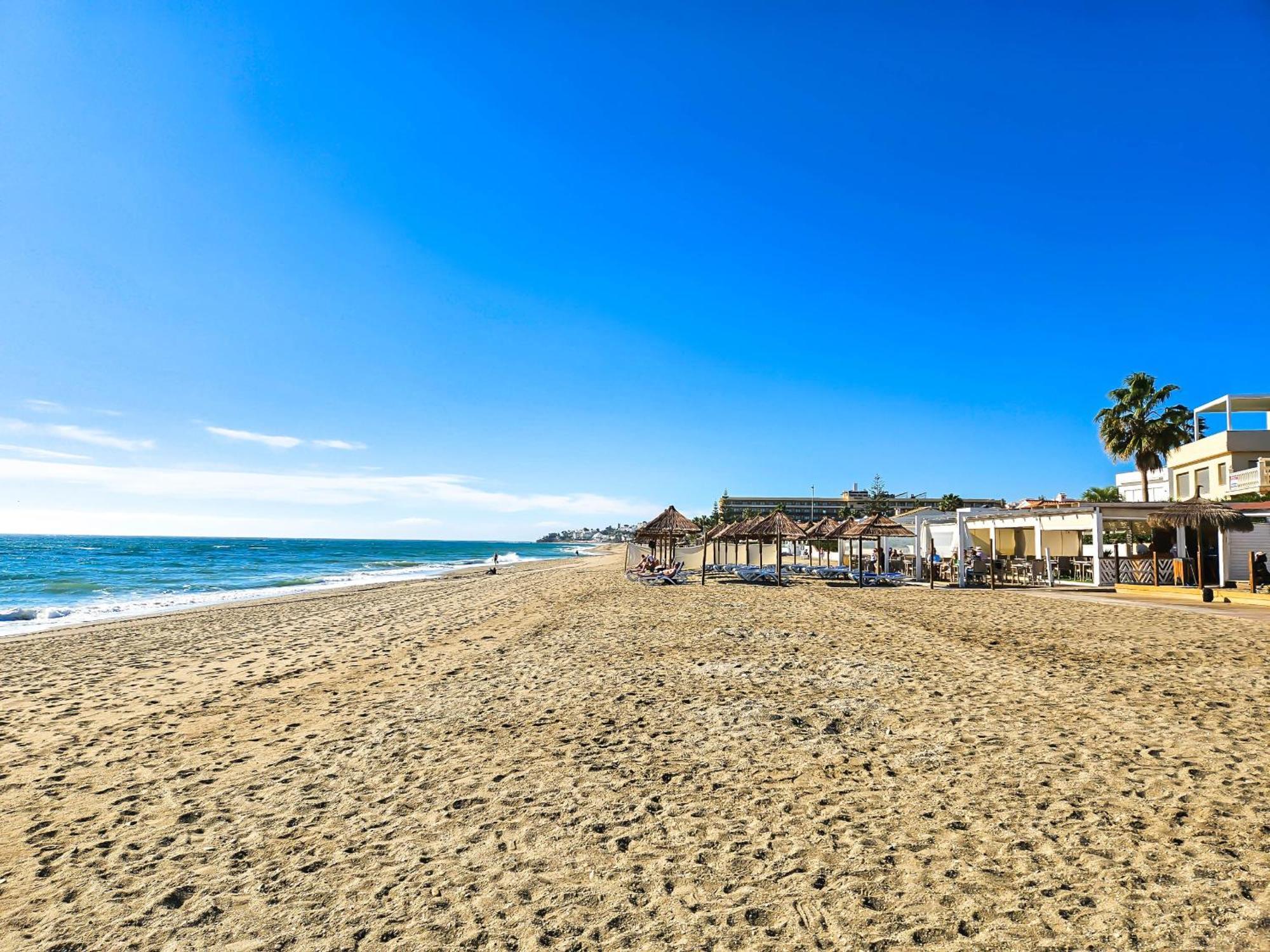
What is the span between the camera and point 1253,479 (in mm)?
21516

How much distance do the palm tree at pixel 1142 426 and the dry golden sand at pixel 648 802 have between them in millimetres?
18309

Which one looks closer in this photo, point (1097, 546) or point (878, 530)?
point (1097, 546)

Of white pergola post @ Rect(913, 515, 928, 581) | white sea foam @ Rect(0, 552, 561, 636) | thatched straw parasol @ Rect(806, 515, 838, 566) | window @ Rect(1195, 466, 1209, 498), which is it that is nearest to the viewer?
white sea foam @ Rect(0, 552, 561, 636)

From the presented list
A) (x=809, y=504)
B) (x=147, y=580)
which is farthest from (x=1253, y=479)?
(x=809, y=504)

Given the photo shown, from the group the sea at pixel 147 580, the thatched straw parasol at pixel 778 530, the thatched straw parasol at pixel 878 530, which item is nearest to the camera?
the sea at pixel 147 580

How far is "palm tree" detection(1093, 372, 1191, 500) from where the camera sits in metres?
24.0

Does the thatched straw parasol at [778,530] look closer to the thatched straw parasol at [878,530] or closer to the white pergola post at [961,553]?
the thatched straw parasol at [878,530]

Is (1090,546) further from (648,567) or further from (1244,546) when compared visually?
(648,567)

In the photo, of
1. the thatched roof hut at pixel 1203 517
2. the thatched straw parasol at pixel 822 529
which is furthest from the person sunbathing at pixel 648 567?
the thatched roof hut at pixel 1203 517

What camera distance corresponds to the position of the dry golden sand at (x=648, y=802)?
3.12m

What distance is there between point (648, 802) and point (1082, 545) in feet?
85.5

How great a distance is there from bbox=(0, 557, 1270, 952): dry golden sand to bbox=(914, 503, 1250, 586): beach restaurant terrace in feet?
35.1

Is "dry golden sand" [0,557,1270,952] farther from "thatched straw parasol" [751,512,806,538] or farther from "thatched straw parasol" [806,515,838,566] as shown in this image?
"thatched straw parasol" [806,515,838,566]

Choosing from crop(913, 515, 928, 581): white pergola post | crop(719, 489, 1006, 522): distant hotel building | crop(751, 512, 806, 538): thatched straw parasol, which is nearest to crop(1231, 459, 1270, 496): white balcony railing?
crop(913, 515, 928, 581): white pergola post
